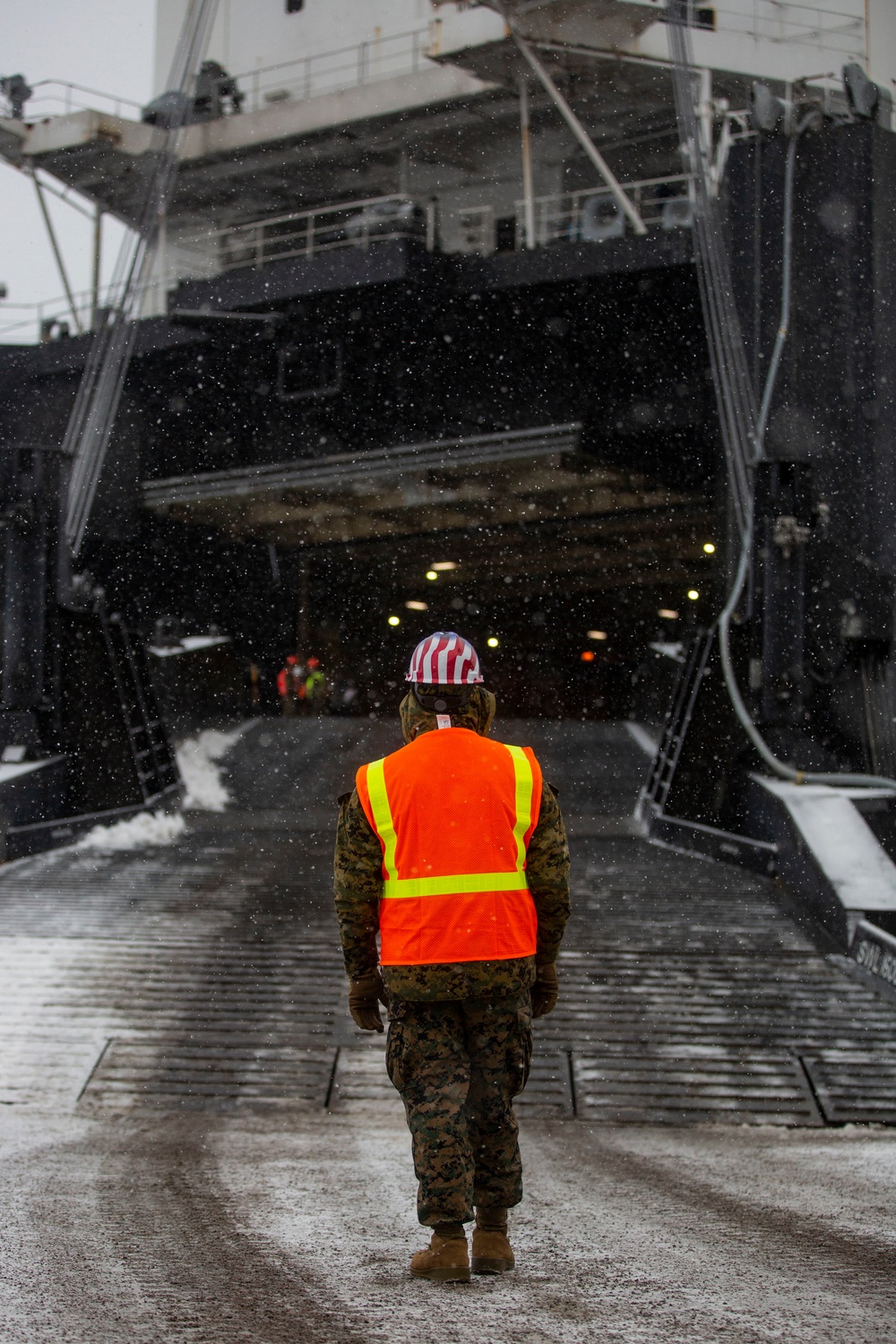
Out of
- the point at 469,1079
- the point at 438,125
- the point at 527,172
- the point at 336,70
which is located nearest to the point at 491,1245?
the point at 469,1079

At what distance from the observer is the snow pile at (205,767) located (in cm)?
1555

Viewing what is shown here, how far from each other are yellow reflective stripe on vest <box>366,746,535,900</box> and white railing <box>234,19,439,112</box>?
23.4 meters

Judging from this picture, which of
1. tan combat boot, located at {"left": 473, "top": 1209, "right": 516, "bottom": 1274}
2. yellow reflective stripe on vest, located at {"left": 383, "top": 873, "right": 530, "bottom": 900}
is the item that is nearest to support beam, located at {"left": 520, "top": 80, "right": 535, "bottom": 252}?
yellow reflective stripe on vest, located at {"left": 383, "top": 873, "right": 530, "bottom": 900}

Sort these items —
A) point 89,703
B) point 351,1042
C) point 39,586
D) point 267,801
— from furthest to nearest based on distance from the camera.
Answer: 1. point 267,801
2. point 89,703
3. point 39,586
4. point 351,1042

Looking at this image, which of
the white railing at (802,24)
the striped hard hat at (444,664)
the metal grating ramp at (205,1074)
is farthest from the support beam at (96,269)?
the striped hard hat at (444,664)

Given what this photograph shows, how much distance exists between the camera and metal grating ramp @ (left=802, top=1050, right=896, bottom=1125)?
636 cm

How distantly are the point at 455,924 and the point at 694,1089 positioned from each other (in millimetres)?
3683

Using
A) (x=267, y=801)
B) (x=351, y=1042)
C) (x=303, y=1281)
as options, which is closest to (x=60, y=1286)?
(x=303, y=1281)

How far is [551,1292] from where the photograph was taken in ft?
10.6

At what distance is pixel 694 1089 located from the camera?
6688mm

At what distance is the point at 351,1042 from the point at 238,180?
2360cm

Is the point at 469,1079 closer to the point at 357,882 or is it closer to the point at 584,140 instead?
the point at 357,882

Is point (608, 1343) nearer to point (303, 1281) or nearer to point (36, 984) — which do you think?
point (303, 1281)

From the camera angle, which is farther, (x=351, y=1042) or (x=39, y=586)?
(x=39, y=586)
